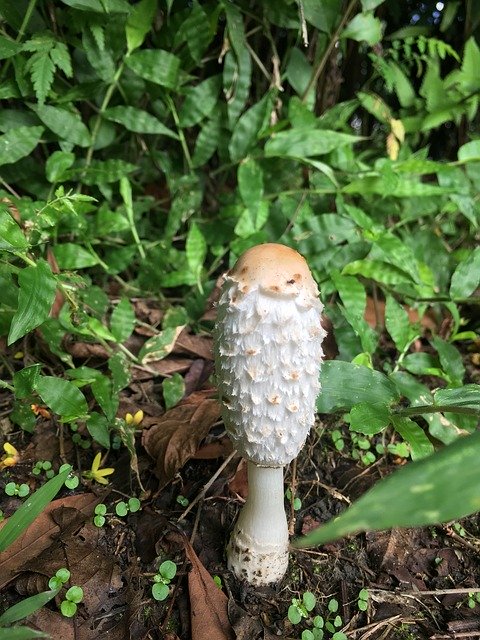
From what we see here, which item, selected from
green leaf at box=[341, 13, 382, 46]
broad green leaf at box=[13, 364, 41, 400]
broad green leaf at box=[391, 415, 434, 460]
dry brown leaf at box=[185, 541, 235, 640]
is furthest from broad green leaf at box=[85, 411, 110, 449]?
green leaf at box=[341, 13, 382, 46]

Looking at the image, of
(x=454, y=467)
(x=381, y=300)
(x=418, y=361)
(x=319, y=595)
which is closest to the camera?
(x=454, y=467)

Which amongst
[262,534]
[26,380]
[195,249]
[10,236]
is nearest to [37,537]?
[26,380]

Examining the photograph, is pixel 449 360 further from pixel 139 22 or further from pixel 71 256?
pixel 139 22

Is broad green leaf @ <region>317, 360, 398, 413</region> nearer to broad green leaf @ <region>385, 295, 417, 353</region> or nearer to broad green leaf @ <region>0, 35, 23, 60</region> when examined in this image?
broad green leaf @ <region>385, 295, 417, 353</region>

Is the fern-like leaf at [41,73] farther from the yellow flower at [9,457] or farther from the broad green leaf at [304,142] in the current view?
the yellow flower at [9,457]

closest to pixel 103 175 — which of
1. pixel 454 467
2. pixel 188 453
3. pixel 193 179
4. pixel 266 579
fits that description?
pixel 193 179

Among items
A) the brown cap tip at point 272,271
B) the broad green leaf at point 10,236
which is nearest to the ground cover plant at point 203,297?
the broad green leaf at point 10,236

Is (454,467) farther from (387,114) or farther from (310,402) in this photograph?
(387,114)
